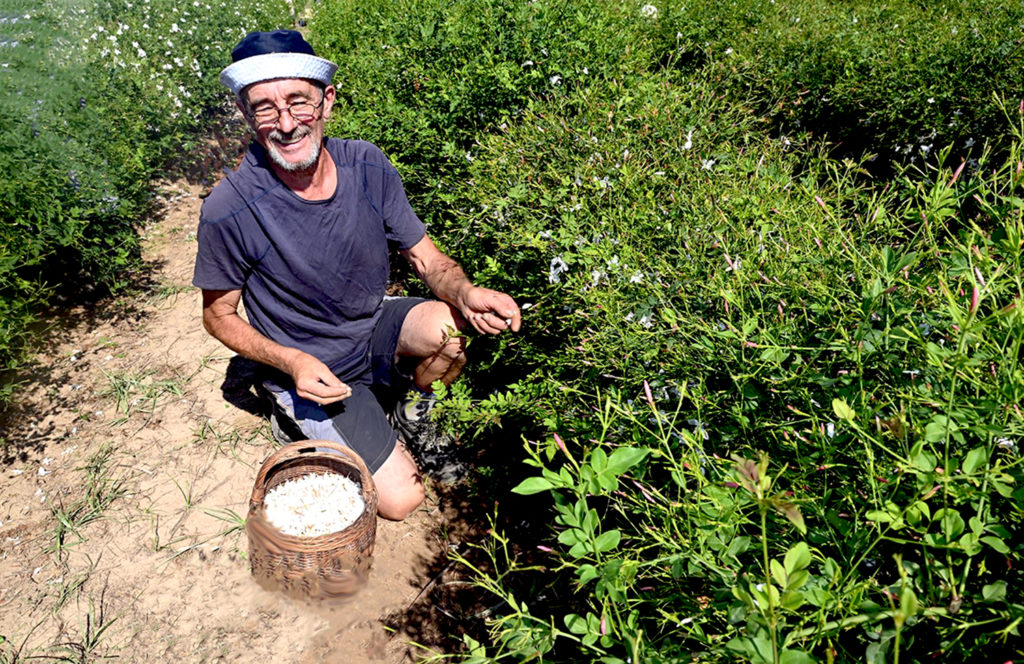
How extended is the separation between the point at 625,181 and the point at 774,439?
1167 millimetres

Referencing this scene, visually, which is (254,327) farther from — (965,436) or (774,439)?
(965,436)

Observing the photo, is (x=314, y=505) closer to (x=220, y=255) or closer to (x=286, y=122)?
(x=220, y=255)

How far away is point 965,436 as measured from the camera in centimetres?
114

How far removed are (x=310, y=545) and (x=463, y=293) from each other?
1.09 metres

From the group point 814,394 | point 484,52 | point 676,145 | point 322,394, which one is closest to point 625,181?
point 676,145

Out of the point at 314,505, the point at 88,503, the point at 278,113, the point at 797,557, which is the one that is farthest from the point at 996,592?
the point at 88,503

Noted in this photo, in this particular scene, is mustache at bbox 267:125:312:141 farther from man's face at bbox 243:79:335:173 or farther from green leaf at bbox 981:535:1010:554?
green leaf at bbox 981:535:1010:554

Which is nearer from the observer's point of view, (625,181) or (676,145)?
(625,181)

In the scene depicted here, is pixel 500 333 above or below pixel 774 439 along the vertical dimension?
below

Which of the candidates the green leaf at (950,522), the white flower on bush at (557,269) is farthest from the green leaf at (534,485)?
the white flower on bush at (557,269)

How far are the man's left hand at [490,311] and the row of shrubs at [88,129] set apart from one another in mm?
2524

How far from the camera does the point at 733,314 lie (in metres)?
1.70

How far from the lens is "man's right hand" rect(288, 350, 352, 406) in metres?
2.54

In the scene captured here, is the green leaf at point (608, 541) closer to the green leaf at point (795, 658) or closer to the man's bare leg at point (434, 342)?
the green leaf at point (795, 658)
